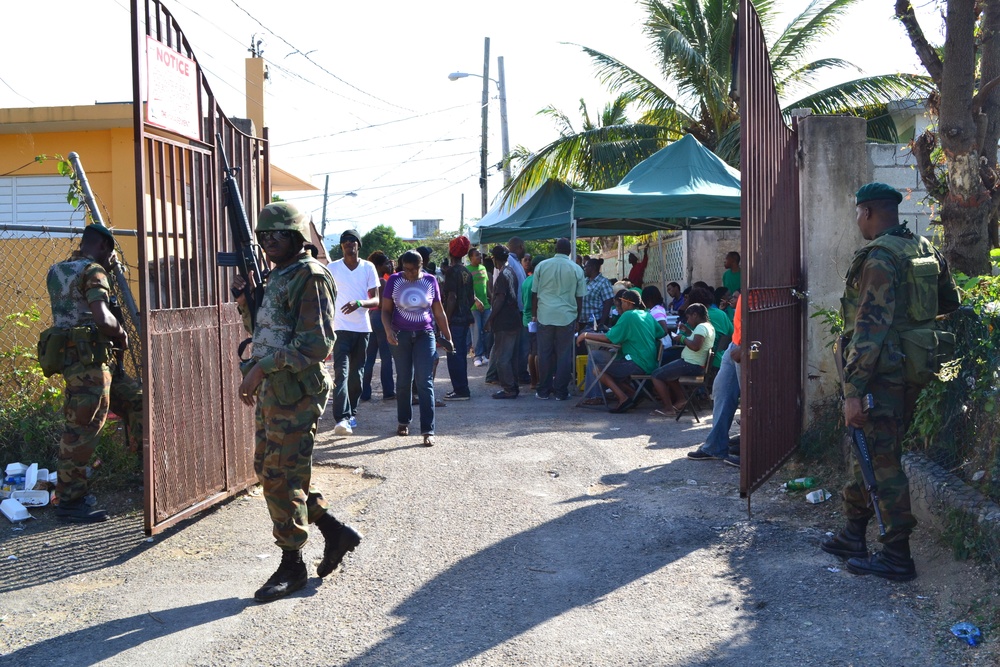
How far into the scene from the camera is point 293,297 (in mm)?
4258

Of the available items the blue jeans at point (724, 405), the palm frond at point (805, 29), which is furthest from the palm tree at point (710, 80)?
the blue jeans at point (724, 405)

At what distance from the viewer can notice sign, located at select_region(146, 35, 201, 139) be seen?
16.4ft

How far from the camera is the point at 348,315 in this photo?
325 inches

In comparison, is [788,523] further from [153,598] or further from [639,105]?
[639,105]

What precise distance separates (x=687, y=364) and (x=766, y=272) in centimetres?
331

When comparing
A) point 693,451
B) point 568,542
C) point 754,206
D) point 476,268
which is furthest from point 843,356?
point 476,268

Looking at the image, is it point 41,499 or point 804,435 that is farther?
point 804,435

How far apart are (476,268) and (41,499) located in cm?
801

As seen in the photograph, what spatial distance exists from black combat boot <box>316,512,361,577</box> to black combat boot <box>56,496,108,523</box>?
1.94m

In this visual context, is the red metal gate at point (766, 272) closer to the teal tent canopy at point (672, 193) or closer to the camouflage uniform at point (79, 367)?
the camouflage uniform at point (79, 367)

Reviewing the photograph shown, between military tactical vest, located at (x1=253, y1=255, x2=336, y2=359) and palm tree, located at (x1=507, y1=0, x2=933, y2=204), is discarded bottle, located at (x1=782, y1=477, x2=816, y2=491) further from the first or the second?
palm tree, located at (x1=507, y1=0, x2=933, y2=204)

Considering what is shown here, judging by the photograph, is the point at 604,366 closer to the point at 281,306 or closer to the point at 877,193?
the point at 877,193

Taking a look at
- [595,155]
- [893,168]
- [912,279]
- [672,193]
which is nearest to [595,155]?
[595,155]

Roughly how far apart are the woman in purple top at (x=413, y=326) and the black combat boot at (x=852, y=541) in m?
3.91
